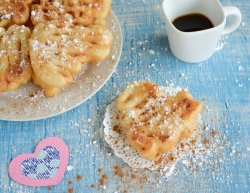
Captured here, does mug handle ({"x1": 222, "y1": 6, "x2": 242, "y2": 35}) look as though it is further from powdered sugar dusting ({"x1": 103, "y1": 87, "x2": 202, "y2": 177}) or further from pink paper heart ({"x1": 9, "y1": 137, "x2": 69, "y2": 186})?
pink paper heart ({"x1": 9, "y1": 137, "x2": 69, "y2": 186})

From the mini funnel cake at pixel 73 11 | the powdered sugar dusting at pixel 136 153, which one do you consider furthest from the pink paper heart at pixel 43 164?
the mini funnel cake at pixel 73 11

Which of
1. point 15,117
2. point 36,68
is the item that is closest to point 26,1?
point 36,68

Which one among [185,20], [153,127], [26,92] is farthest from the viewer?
[185,20]

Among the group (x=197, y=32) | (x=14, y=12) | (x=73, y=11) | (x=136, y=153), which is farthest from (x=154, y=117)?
(x=14, y=12)

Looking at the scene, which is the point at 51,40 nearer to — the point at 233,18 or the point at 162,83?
the point at 162,83

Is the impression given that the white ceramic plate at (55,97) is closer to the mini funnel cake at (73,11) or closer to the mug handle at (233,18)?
the mini funnel cake at (73,11)

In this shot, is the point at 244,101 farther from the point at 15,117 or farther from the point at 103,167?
the point at 15,117
